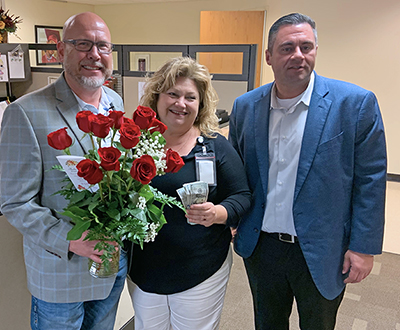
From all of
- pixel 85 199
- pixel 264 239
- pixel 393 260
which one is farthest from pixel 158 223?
pixel 393 260

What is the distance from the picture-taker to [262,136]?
142cm

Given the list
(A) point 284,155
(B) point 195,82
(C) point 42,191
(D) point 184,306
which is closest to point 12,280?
(C) point 42,191

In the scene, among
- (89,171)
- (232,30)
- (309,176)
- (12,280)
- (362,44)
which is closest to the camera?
(89,171)

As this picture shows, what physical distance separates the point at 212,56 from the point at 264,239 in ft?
16.1

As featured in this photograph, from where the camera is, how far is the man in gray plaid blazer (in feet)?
3.58

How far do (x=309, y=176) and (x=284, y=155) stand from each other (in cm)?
13

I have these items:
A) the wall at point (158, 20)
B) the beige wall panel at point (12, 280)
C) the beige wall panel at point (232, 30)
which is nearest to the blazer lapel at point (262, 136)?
the beige wall panel at point (12, 280)

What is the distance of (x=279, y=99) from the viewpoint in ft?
4.61

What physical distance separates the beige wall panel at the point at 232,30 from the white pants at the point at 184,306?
477 centimetres

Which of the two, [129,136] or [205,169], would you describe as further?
[205,169]

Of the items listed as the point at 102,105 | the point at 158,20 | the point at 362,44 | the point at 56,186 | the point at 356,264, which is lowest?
the point at 356,264

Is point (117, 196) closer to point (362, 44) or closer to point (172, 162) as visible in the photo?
point (172, 162)

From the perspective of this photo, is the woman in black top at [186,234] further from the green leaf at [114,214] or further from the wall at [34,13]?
the wall at [34,13]

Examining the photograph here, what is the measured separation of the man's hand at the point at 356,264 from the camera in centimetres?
136
